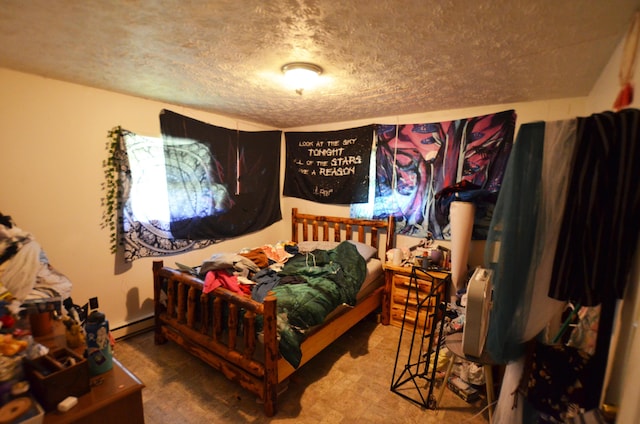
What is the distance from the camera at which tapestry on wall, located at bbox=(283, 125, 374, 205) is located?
11.1 feet

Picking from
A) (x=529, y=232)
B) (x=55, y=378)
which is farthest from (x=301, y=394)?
(x=529, y=232)

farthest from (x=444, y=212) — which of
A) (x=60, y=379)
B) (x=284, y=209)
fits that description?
(x=60, y=379)

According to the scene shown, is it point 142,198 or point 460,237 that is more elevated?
point 142,198

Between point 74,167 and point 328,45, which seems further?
point 74,167

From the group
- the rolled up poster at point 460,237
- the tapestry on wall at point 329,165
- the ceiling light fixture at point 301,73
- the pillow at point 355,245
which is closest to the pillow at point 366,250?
the pillow at point 355,245

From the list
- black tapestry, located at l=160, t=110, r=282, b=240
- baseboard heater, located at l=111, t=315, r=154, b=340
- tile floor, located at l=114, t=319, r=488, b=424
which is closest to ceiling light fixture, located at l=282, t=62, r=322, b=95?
black tapestry, located at l=160, t=110, r=282, b=240

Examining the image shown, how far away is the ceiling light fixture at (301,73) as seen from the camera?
1754mm

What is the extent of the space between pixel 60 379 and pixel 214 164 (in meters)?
2.58

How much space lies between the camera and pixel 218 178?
3260mm

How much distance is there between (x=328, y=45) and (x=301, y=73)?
0.36 meters

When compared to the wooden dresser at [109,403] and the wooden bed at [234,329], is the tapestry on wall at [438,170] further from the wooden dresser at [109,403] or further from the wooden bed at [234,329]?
the wooden dresser at [109,403]

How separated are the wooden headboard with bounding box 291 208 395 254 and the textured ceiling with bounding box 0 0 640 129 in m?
1.50

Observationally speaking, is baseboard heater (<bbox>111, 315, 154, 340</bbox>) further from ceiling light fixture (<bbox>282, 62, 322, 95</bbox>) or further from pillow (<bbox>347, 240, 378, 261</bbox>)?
ceiling light fixture (<bbox>282, 62, 322, 95</bbox>)

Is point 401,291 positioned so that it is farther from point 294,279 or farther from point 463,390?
point 294,279
